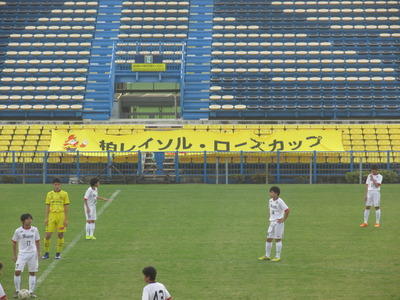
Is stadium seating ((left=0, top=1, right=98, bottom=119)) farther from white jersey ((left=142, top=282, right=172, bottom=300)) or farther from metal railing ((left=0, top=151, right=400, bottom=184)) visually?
white jersey ((left=142, top=282, right=172, bottom=300))

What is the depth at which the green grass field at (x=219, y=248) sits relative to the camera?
1478cm

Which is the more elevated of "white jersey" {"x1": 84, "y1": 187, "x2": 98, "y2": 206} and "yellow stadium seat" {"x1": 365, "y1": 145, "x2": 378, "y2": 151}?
"yellow stadium seat" {"x1": 365, "y1": 145, "x2": 378, "y2": 151}

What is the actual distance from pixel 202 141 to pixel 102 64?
13.9m

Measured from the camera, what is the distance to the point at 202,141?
3719 centimetres

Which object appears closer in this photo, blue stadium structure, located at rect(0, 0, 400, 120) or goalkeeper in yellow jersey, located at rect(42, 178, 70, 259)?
goalkeeper in yellow jersey, located at rect(42, 178, 70, 259)

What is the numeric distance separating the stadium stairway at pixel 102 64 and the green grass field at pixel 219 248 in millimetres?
14382

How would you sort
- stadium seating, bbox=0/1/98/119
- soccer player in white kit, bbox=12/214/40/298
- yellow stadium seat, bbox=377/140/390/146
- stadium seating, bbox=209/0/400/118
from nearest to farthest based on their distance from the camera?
1. soccer player in white kit, bbox=12/214/40/298
2. yellow stadium seat, bbox=377/140/390/146
3. stadium seating, bbox=209/0/400/118
4. stadium seating, bbox=0/1/98/119

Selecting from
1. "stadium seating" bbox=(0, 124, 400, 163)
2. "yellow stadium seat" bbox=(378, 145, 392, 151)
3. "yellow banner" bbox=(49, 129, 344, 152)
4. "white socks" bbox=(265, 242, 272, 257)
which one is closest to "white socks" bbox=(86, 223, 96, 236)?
"white socks" bbox=(265, 242, 272, 257)

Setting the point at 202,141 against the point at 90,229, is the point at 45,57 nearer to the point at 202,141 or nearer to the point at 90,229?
the point at 202,141

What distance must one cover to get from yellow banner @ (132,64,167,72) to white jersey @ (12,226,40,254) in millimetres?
34268

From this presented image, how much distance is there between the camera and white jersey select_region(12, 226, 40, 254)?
541 inches

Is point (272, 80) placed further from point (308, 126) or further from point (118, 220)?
point (118, 220)

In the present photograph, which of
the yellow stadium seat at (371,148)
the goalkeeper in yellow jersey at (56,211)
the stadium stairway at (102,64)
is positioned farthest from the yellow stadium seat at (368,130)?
the goalkeeper in yellow jersey at (56,211)

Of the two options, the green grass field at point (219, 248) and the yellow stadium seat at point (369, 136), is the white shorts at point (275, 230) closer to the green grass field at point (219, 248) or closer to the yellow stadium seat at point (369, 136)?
the green grass field at point (219, 248)
